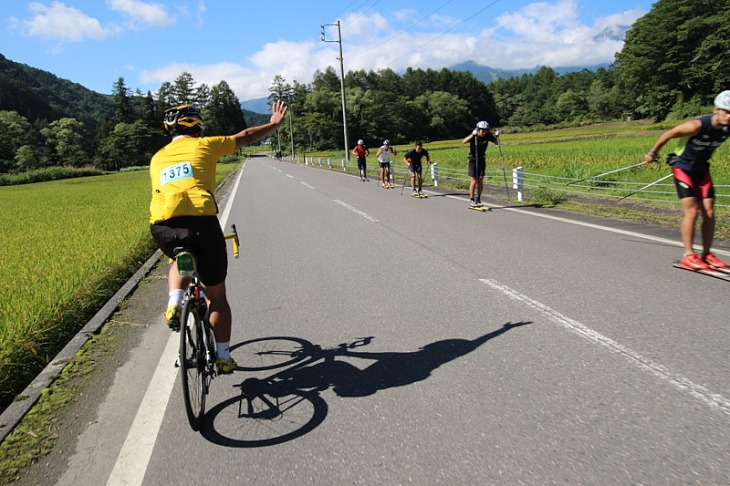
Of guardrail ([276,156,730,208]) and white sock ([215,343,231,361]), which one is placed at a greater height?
white sock ([215,343,231,361])

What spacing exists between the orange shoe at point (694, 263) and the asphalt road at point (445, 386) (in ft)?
0.51

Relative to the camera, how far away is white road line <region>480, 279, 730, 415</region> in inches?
107

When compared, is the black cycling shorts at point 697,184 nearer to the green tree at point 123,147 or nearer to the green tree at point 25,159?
the green tree at point 123,147

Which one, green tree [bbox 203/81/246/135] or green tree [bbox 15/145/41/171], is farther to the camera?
green tree [bbox 203/81/246/135]

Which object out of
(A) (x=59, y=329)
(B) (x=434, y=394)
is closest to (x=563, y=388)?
(B) (x=434, y=394)

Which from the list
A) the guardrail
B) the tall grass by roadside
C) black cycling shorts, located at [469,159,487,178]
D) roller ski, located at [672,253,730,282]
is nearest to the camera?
the tall grass by roadside

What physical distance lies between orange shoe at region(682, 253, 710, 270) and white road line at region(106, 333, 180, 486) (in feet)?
18.2

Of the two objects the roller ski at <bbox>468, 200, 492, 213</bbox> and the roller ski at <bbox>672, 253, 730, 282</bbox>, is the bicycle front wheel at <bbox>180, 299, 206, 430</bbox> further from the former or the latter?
the roller ski at <bbox>468, 200, 492, 213</bbox>

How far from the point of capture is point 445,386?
3.13 m

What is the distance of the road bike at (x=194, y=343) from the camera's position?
8.92 feet

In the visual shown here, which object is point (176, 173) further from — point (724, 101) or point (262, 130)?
point (724, 101)

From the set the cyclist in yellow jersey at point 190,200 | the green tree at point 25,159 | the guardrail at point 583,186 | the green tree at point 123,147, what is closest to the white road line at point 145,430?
the cyclist in yellow jersey at point 190,200

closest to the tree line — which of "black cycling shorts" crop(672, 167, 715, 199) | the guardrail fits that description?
the guardrail

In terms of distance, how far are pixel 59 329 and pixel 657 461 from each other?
5131 millimetres
